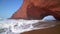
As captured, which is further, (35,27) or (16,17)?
(16,17)

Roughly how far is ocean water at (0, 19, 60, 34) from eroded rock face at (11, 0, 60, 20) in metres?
0.07

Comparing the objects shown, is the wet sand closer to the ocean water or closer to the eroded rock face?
the ocean water

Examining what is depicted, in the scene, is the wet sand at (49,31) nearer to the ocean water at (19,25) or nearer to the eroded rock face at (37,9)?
the ocean water at (19,25)

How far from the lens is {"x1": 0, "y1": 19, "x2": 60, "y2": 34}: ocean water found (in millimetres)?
808

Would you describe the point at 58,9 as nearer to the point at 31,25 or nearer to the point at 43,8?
the point at 43,8

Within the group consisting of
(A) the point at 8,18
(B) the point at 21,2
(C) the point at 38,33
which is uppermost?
(B) the point at 21,2

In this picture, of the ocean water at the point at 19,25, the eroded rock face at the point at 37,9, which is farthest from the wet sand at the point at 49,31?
the eroded rock face at the point at 37,9

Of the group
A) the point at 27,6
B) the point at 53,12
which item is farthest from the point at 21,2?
the point at 53,12

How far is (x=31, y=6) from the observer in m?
1.00

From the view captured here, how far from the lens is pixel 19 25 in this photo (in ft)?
2.90

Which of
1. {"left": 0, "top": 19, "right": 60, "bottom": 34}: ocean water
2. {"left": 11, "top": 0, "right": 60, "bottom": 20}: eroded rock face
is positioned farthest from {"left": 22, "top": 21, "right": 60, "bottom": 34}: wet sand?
{"left": 11, "top": 0, "right": 60, "bottom": 20}: eroded rock face

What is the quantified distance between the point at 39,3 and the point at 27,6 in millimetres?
108

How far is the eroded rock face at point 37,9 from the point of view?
39.0 inches

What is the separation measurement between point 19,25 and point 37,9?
0.23 meters
